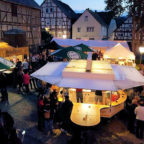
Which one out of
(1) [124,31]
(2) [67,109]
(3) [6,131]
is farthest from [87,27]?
(3) [6,131]

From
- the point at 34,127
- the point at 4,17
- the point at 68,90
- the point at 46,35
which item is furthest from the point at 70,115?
the point at 46,35

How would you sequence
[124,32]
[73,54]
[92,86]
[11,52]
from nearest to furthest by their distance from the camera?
1. [92,86]
2. [73,54]
3. [11,52]
4. [124,32]

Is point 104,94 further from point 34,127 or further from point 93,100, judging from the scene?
point 34,127

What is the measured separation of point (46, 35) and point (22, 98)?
25101mm

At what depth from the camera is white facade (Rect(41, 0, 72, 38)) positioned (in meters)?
37.5

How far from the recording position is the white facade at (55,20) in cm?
3750

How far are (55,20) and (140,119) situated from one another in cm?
3525

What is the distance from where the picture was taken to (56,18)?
126ft

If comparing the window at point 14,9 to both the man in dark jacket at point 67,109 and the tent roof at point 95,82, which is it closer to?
the tent roof at point 95,82

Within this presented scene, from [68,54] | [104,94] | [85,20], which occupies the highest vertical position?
[85,20]

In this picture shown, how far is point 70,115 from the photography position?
639 cm

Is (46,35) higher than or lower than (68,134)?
higher

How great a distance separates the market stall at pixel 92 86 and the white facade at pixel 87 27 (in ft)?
105

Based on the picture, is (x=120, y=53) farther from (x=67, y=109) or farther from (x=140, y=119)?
(x=67, y=109)
